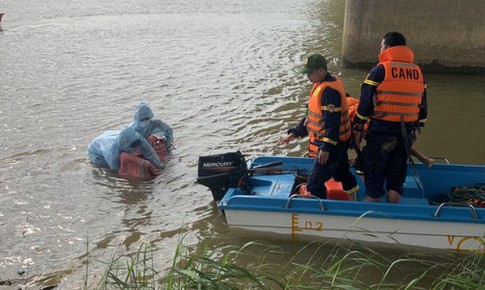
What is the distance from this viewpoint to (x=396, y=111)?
5.04 metres

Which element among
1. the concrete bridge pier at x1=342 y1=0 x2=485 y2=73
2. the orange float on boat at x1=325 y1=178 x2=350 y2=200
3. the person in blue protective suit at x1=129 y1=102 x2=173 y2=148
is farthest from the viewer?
the concrete bridge pier at x1=342 y1=0 x2=485 y2=73

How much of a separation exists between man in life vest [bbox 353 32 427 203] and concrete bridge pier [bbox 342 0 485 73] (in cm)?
699

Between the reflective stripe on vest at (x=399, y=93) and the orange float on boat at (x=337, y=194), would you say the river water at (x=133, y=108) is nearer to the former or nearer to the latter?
the orange float on boat at (x=337, y=194)

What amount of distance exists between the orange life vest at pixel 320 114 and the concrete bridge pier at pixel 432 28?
7192mm

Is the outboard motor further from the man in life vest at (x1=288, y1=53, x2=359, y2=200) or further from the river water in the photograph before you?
the man in life vest at (x1=288, y1=53, x2=359, y2=200)

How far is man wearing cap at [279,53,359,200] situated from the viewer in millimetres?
5035

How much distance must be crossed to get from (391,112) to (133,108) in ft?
18.9

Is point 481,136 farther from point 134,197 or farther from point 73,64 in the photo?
point 73,64

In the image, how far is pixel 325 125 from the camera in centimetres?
507

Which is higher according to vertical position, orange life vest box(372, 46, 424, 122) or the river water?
orange life vest box(372, 46, 424, 122)

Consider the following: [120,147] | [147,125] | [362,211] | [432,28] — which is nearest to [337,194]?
[362,211]

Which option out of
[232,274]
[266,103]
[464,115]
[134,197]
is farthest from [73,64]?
[232,274]

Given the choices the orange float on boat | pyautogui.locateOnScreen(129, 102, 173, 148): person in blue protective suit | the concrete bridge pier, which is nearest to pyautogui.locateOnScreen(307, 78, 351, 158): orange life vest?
the orange float on boat

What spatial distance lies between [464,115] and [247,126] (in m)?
3.73
